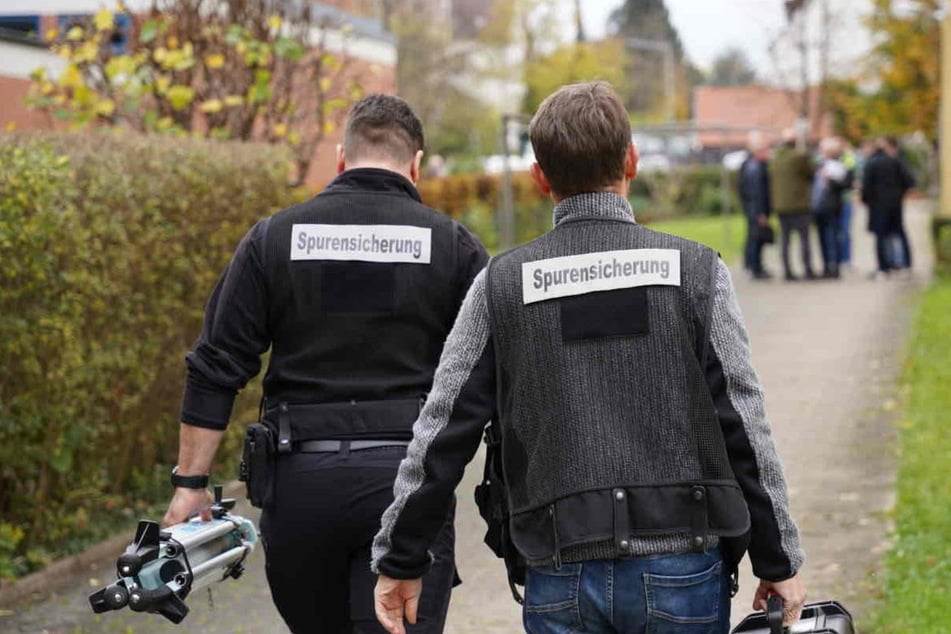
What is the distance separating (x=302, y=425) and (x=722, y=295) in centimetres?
133

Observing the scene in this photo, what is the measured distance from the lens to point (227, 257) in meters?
8.85

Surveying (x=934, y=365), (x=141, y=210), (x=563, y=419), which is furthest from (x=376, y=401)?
(x=934, y=365)

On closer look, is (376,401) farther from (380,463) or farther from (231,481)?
(231,481)

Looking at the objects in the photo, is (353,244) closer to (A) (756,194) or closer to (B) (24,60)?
(B) (24,60)

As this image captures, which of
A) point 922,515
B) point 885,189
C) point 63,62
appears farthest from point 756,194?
point 922,515

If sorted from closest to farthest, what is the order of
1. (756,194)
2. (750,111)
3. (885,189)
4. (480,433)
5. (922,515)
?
(480,433), (922,515), (885,189), (756,194), (750,111)

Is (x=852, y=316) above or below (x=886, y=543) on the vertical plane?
above

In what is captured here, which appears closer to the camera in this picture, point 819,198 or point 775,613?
point 775,613

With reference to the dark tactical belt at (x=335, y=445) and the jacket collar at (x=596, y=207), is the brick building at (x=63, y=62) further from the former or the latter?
the jacket collar at (x=596, y=207)

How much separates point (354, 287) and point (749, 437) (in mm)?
1312

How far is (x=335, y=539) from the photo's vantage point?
3.95m

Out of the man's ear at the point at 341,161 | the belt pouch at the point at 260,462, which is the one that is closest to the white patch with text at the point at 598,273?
the belt pouch at the point at 260,462

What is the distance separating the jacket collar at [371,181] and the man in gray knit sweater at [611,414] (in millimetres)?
1033

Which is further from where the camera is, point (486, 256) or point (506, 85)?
point (506, 85)
